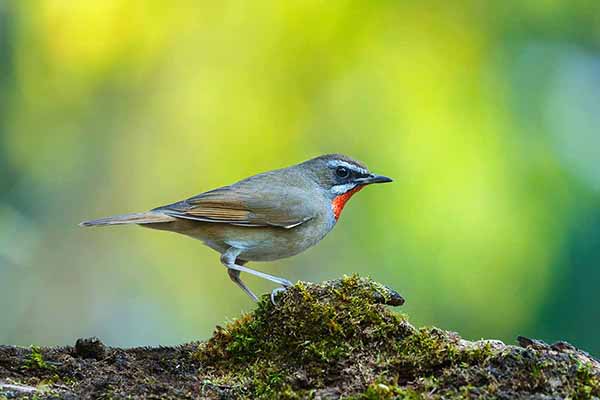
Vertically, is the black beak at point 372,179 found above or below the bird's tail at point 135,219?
above

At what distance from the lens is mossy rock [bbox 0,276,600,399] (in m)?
3.22

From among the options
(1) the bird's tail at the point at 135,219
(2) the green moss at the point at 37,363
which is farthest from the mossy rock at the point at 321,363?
(1) the bird's tail at the point at 135,219

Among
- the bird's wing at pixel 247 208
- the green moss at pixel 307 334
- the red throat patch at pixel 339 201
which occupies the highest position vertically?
the red throat patch at pixel 339 201

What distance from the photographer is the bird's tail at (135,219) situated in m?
5.66

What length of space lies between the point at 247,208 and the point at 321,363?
2671 millimetres

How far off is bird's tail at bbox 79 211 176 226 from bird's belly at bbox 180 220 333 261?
0.99ft

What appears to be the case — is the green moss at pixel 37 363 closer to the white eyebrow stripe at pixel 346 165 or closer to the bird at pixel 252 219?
the bird at pixel 252 219

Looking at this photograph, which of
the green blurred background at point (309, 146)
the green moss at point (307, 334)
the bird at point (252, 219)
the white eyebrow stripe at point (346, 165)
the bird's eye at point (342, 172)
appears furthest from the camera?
the bird's eye at point (342, 172)

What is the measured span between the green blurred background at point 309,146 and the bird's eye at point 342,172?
0.42 metres

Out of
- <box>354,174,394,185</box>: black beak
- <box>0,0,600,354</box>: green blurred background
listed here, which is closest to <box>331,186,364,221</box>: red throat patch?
<box>354,174,394,185</box>: black beak

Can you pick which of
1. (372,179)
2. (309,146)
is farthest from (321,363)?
(309,146)

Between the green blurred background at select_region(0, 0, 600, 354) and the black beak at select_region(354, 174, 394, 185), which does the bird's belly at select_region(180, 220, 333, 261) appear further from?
the green blurred background at select_region(0, 0, 600, 354)

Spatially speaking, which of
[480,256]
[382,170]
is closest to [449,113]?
[382,170]

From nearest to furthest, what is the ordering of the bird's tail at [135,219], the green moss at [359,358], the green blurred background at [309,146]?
the green moss at [359,358], the bird's tail at [135,219], the green blurred background at [309,146]
